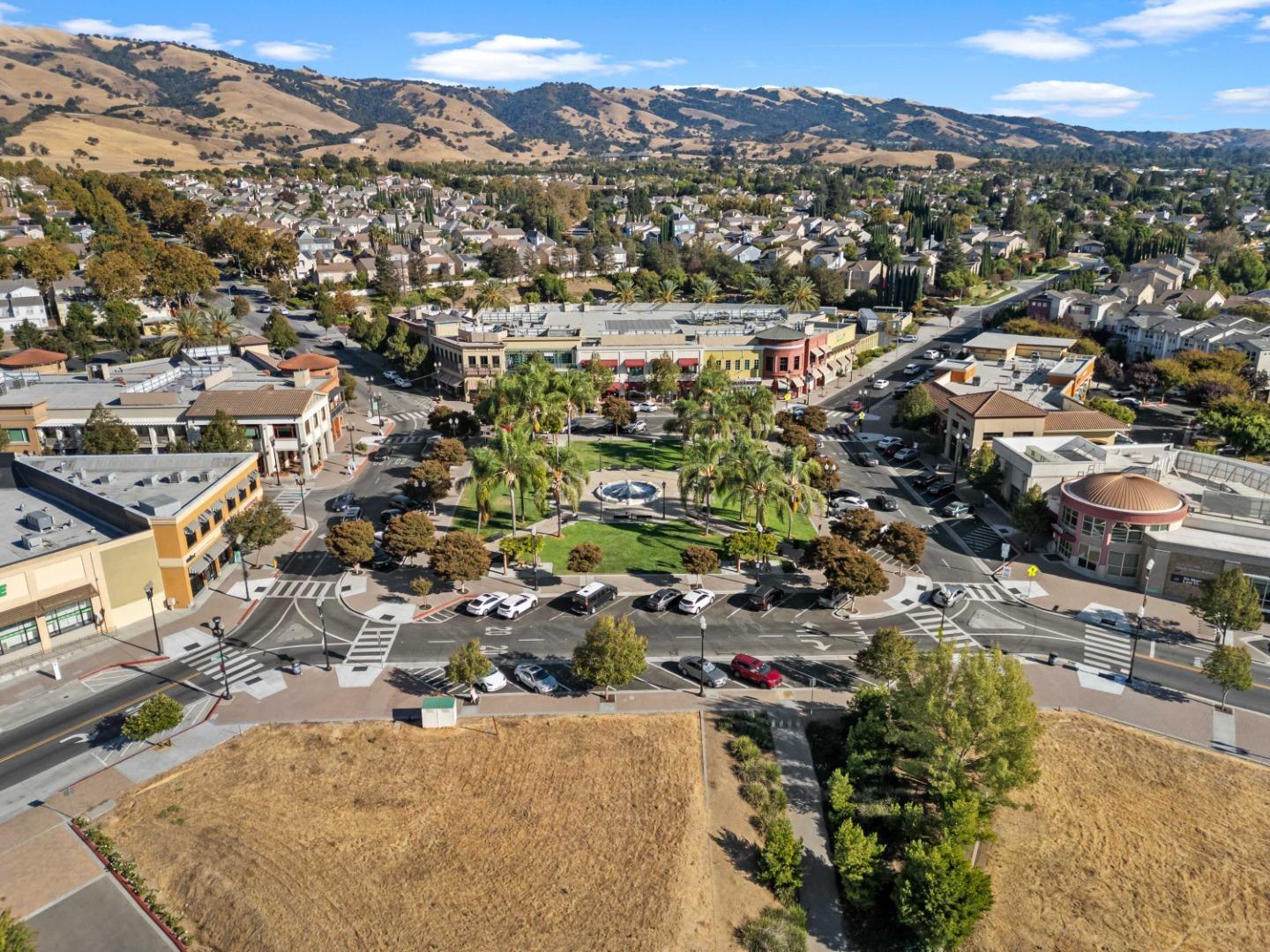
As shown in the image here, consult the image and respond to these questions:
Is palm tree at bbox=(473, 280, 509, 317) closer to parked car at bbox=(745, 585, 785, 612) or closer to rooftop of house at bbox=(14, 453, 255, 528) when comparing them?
rooftop of house at bbox=(14, 453, 255, 528)

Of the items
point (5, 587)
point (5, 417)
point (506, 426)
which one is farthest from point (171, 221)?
point (5, 587)

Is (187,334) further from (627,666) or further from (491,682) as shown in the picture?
(627,666)

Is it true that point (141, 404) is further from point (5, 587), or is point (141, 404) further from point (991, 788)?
point (991, 788)

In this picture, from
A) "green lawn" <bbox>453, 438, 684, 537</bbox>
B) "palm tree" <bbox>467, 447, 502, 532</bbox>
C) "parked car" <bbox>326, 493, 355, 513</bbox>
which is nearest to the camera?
"palm tree" <bbox>467, 447, 502, 532</bbox>

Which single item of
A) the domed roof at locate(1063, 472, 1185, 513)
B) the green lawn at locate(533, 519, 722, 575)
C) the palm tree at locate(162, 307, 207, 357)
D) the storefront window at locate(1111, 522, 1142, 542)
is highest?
the palm tree at locate(162, 307, 207, 357)

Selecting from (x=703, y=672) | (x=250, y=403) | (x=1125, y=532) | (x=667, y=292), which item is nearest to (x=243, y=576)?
(x=250, y=403)

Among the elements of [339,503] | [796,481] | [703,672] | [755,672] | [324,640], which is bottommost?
[755,672]

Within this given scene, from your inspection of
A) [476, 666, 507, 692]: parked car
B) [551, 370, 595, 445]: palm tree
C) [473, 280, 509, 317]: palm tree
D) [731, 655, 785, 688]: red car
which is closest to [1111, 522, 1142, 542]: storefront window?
[731, 655, 785, 688]: red car
